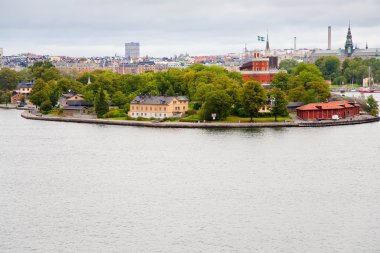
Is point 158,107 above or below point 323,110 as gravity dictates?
above

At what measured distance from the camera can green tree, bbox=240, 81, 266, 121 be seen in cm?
3805

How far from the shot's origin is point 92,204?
62.1 ft

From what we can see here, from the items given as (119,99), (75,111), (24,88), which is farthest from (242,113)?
(24,88)

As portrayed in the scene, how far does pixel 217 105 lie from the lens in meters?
37.8

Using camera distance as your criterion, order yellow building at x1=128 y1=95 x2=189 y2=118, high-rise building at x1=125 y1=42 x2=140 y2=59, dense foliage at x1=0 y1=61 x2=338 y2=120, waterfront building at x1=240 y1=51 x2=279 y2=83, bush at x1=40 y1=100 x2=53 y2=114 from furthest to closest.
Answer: high-rise building at x1=125 y1=42 x2=140 y2=59 < waterfront building at x1=240 y1=51 x2=279 y2=83 < bush at x1=40 y1=100 x2=53 y2=114 < yellow building at x1=128 y1=95 x2=189 y2=118 < dense foliage at x1=0 y1=61 x2=338 y2=120

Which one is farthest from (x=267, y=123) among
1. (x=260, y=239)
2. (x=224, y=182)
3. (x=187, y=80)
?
(x=260, y=239)

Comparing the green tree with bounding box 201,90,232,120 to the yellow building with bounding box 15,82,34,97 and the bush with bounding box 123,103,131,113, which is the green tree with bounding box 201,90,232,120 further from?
the yellow building with bounding box 15,82,34,97

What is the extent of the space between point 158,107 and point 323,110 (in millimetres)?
8441

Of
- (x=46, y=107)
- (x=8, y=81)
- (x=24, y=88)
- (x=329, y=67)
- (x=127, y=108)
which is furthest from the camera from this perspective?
(x=329, y=67)

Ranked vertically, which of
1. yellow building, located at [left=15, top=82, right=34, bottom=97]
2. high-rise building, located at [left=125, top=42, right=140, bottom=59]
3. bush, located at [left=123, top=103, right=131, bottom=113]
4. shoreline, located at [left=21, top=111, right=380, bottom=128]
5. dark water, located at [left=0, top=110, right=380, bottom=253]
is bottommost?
dark water, located at [left=0, top=110, right=380, bottom=253]

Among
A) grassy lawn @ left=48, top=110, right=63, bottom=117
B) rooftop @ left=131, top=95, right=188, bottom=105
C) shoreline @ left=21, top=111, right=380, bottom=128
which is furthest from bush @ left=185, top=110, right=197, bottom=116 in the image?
grassy lawn @ left=48, top=110, right=63, bottom=117

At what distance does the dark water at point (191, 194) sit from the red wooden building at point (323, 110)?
7.45 metres

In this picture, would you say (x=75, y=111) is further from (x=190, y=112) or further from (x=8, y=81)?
(x=8, y=81)

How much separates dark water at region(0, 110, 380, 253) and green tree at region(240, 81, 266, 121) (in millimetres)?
6105
